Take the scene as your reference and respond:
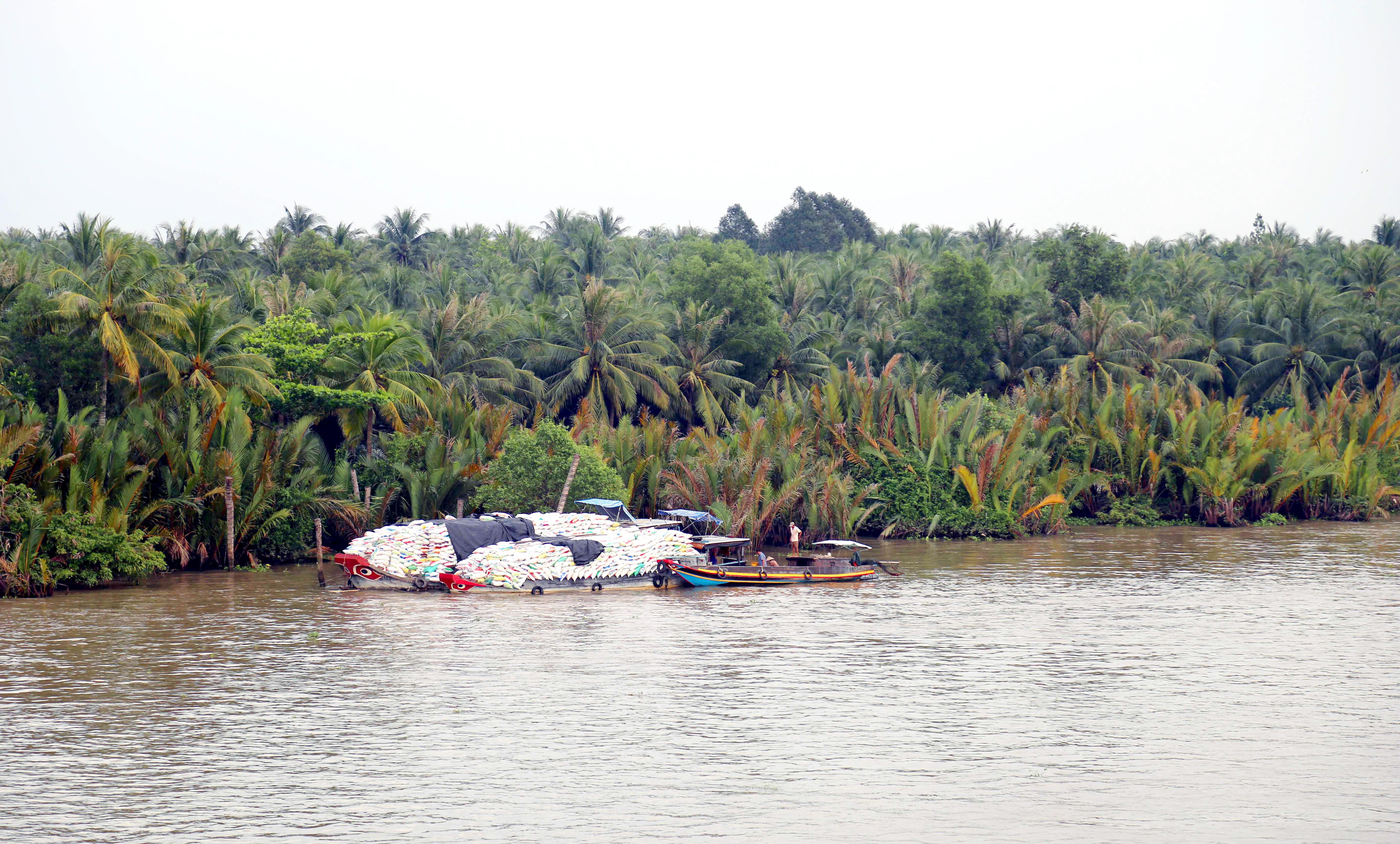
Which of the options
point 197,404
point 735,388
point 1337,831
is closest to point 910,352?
point 735,388

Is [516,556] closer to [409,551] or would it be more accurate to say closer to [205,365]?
[409,551]

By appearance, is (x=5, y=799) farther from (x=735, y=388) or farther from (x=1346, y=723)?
(x=735, y=388)

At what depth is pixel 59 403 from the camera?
3938cm

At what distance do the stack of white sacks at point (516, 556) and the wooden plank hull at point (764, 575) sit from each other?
1082 millimetres

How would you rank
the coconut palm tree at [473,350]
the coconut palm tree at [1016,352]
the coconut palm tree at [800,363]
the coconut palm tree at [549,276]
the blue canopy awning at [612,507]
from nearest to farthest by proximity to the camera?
1. the blue canopy awning at [612,507]
2. the coconut palm tree at [473,350]
3. the coconut palm tree at [800,363]
4. the coconut palm tree at [1016,352]
5. the coconut palm tree at [549,276]

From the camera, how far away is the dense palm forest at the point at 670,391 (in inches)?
1571

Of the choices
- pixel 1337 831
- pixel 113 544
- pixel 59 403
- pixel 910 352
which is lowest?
pixel 1337 831

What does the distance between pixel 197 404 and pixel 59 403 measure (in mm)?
4045

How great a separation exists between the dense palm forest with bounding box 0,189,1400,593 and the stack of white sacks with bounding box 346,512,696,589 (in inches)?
191

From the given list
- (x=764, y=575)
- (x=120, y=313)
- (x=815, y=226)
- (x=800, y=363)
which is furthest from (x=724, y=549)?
(x=815, y=226)

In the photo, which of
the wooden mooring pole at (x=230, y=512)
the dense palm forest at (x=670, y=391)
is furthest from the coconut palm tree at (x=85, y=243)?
the wooden mooring pole at (x=230, y=512)

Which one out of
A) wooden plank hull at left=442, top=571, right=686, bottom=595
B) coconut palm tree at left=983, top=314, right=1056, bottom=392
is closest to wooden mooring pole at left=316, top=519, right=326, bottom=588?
wooden plank hull at left=442, top=571, right=686, bottom=595

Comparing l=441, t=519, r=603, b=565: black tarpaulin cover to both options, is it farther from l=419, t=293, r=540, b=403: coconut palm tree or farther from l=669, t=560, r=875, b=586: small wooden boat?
l=419, t=293, r=540, b=403: coconut palm tree

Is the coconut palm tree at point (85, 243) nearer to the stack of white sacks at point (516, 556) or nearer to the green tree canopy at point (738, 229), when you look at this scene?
the stack of white sacks at point (516, 556)
